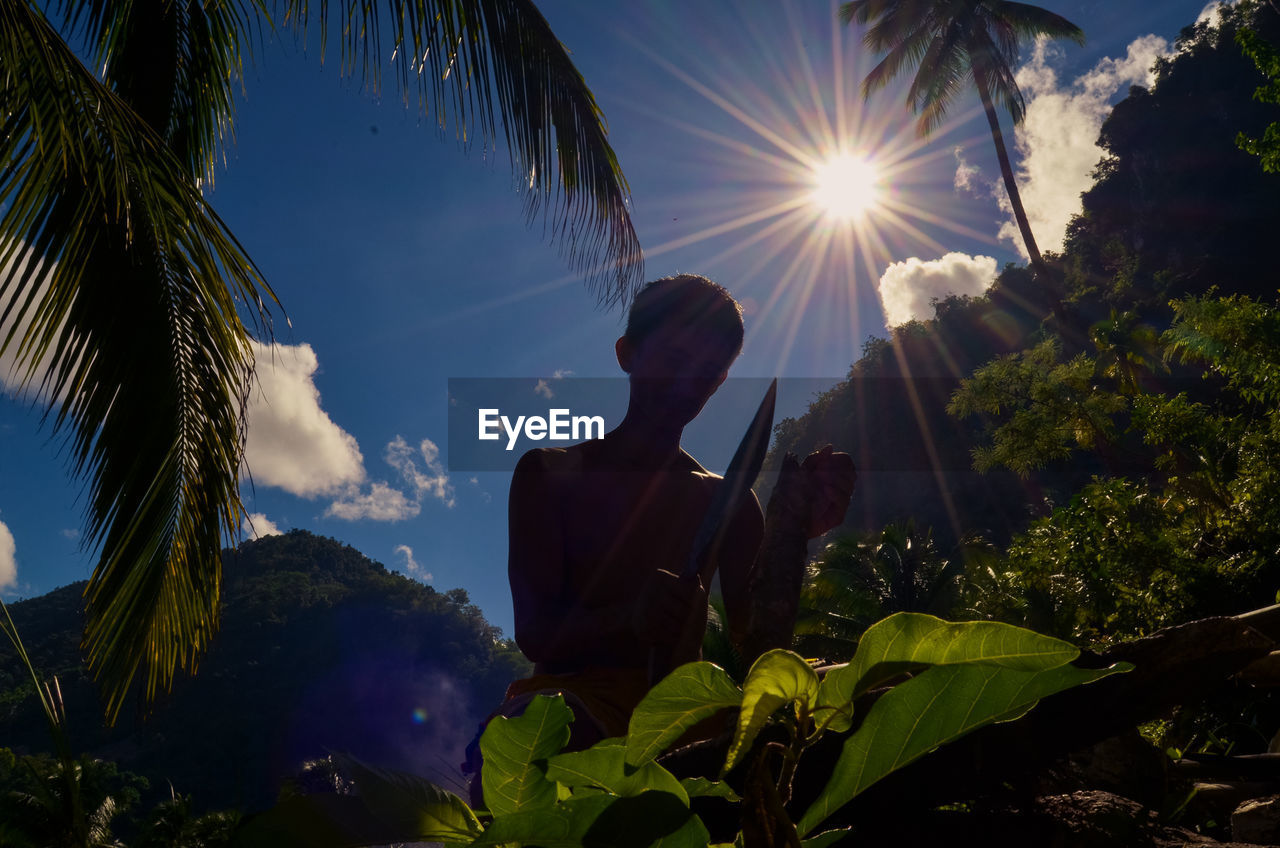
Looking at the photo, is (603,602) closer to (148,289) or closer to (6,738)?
(148,289)

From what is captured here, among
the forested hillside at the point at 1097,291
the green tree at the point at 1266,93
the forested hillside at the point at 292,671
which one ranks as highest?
the forested hillside at the point at 1097,291

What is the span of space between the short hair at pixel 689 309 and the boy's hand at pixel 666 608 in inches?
23.8

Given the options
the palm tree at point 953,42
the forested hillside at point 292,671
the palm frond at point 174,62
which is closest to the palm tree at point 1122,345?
the palm tree at point 953,42

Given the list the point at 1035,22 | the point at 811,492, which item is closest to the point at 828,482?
the point at 811,492

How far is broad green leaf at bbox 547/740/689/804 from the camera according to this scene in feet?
0.92

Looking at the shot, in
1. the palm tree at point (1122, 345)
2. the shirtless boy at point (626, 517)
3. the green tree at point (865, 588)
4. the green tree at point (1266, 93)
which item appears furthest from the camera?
the palm tree at point (1122, 345)

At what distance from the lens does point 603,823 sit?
248mm

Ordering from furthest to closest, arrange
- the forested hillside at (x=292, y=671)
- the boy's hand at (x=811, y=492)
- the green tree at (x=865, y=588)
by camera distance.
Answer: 1. the forested hillside at (x=292, y=671)
2. the green tree at (x=865, y=588)
3. the boy's hand at (x=811, y=492)

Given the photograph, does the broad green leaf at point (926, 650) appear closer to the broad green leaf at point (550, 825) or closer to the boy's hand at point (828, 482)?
the broad green leaf at point (550, 825)

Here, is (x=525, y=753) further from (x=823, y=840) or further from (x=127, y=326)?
(x=127, y=326)

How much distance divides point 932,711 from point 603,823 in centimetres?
13

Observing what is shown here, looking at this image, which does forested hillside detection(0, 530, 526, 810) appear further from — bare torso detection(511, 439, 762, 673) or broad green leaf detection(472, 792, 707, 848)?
broad green leaf detection(472, 792, 707, 848)

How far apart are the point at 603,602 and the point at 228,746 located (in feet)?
156

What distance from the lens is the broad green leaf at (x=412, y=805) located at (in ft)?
0.80
